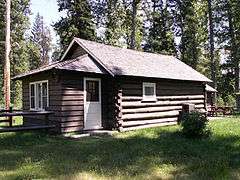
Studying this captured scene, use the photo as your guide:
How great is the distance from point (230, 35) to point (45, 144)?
31937 millimetres

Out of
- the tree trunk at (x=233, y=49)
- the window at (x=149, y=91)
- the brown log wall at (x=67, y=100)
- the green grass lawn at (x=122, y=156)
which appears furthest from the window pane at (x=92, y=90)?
the tree trunk at (x=233, y=49)

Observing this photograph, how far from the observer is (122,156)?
39.0 ft

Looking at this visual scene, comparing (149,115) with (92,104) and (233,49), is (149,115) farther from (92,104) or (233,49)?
(233,49)

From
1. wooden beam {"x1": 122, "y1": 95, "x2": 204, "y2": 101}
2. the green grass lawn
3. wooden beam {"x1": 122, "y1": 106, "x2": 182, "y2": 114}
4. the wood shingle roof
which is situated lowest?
the green grass lawn

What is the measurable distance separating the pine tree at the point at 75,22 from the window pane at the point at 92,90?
20.2 meters

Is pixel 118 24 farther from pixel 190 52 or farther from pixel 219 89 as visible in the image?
pixel 219 89

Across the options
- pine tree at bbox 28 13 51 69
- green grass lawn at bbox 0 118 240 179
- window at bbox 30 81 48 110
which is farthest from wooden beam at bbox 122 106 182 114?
pine tree at bbox 28 13 51 69

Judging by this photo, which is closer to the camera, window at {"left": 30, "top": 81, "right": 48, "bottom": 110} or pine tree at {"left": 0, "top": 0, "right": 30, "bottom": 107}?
window at {"left": 30, "top": 81, "right": 48, "bottom": 110}

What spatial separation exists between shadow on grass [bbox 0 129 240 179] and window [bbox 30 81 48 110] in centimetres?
292

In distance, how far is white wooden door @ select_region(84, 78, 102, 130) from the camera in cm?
1812

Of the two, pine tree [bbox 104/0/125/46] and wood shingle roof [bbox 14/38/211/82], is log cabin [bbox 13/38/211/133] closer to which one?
wood shingle roof [bbox 14/38/211/82]

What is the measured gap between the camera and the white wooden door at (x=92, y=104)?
18.1 meters

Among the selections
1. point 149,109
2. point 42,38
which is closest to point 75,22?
point 149,109

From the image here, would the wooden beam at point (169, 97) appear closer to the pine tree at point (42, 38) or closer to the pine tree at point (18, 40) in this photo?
the pine tree at point (18, 40)
